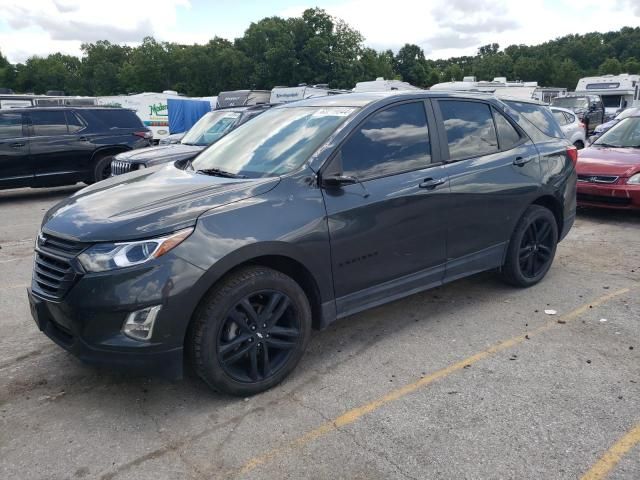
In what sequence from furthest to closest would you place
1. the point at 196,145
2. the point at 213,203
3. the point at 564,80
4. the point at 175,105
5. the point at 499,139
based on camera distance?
the point at 564,80 < the point at 175,105 < the point at 196,145 < the point at 499,139 < the point at 213,203

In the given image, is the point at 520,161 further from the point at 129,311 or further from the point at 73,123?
the point at 73,123

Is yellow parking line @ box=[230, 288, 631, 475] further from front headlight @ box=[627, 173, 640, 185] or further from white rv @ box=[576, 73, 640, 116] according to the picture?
white rv @ box=[576, 73, 640, 116]

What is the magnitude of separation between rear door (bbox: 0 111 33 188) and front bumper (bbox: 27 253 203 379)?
28.2 ft

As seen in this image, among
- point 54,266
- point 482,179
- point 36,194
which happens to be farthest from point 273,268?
point 36,194

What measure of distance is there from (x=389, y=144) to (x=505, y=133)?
1471 mm

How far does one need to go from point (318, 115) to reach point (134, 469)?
2.60m

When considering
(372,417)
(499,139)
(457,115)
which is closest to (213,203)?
(372,417)

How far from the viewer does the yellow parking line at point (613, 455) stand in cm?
255

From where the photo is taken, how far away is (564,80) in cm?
8119

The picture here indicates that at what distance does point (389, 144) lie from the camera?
3.86 m

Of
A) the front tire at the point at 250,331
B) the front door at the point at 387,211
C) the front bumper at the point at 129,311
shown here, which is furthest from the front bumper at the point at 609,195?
the front bumper at the point at 129,311

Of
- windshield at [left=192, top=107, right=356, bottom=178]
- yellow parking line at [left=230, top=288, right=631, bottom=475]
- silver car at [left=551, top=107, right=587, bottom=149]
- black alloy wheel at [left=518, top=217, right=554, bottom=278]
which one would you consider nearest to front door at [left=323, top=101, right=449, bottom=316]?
windshield at [left=192, top=107, right=356, bottom=178]

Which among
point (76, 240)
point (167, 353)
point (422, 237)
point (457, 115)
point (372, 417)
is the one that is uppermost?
point (457, 115)

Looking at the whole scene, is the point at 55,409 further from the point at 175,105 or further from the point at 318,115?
the point at 175,105
